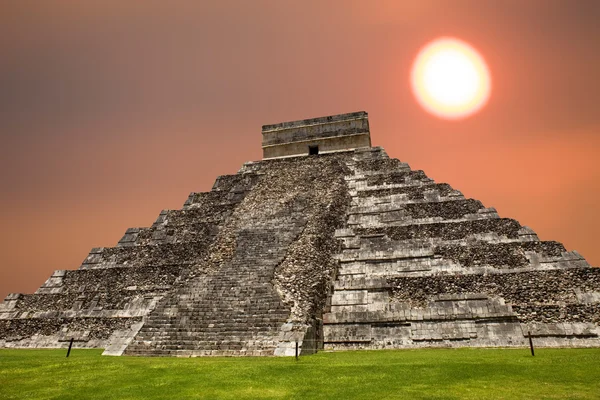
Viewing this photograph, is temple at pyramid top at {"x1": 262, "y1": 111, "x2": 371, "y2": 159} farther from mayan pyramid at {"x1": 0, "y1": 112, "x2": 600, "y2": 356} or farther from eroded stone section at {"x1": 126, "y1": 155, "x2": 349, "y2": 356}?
eroded stone section at {"x1": 126, "y1": 155, "x2": 349, "y2": 356}

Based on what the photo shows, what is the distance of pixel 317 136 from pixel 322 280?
1500 centimetres

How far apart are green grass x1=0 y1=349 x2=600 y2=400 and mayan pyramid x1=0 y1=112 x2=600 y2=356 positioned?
2548mm

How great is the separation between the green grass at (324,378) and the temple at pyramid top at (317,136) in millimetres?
18791

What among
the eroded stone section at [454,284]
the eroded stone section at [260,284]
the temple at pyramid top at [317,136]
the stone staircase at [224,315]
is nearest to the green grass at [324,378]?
the stone staircase at [224,315]

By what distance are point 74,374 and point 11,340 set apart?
10.6 meters

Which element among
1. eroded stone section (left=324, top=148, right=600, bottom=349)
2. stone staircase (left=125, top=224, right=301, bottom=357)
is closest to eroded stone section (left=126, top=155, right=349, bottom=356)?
stone staircase (left=125, top=224, right=301, bottom=357)

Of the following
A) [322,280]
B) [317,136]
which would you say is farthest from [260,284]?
[317,136]

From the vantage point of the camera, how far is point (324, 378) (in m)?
8.45

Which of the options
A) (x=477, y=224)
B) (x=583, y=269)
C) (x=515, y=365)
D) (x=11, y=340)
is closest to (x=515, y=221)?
(x=477, y=224)

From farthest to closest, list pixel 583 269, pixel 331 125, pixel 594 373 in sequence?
1. pixel 331 125
2. pixel 583 269
3. pixel 594 373

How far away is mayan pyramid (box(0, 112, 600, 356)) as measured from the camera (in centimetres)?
1359

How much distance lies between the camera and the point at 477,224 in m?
17.9

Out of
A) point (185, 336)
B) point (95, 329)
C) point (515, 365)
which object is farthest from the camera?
point (95, 329)

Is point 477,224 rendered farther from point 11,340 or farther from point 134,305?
point 11,340
